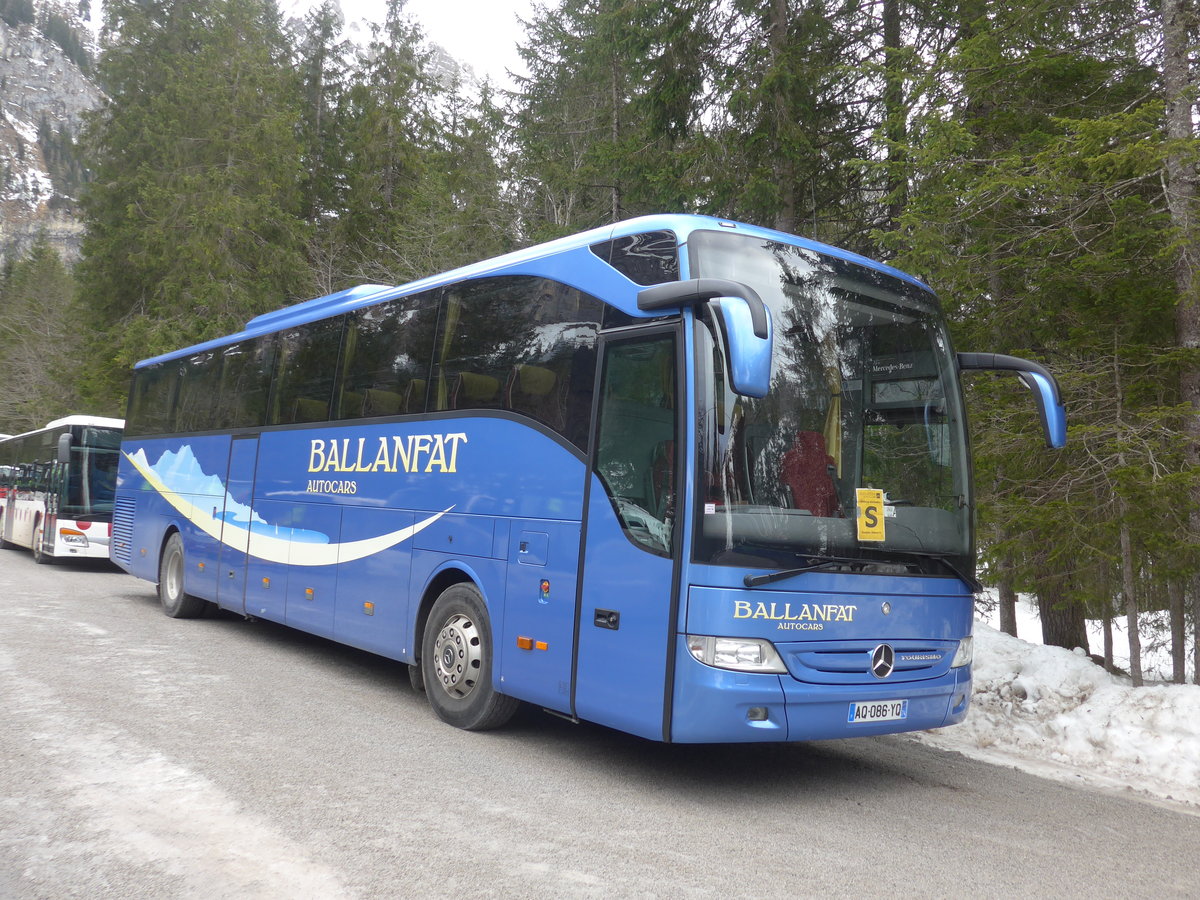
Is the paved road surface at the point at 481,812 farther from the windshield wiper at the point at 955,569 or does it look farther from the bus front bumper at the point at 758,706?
the windshield wiper at the point at 955,569

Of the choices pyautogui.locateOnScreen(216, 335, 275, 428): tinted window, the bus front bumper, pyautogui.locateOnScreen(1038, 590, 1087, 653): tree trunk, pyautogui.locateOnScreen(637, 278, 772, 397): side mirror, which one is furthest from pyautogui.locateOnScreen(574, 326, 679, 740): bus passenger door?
pyautogui.locateOnScreen(1038, 590, 1087, 653): tree trunk

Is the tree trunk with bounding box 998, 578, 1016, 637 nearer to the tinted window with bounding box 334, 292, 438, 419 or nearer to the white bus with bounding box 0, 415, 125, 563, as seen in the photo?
the tinted window with bounding box 334, 292, 438, 419

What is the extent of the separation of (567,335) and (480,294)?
1.31 meters

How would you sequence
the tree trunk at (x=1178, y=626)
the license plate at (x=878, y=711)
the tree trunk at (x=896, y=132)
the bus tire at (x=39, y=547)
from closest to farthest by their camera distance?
the license plate at (x=878, y=711)
the tree trunk at (x=896, y=132)
the tree trunk at (x=1178, y=626)
the bus tire at (x=39, y=547)

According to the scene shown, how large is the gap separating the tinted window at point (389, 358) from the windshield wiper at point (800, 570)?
364 cm

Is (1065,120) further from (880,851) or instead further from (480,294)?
(880,851)

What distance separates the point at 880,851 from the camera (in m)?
4.89

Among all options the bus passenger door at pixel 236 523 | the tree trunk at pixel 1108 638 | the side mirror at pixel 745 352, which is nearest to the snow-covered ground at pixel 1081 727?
the tree trunk at pixel 1108 638

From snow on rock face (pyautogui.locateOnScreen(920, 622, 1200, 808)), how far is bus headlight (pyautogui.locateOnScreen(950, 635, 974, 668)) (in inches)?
43.3

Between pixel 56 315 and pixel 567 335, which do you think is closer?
pixel 567 335

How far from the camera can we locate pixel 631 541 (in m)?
5.76

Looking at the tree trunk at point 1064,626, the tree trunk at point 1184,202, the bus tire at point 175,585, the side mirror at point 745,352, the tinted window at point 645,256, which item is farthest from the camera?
the bus tire at point 175,585

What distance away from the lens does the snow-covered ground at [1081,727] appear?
675 cm

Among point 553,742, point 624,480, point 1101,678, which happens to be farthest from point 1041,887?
point 1101,678
